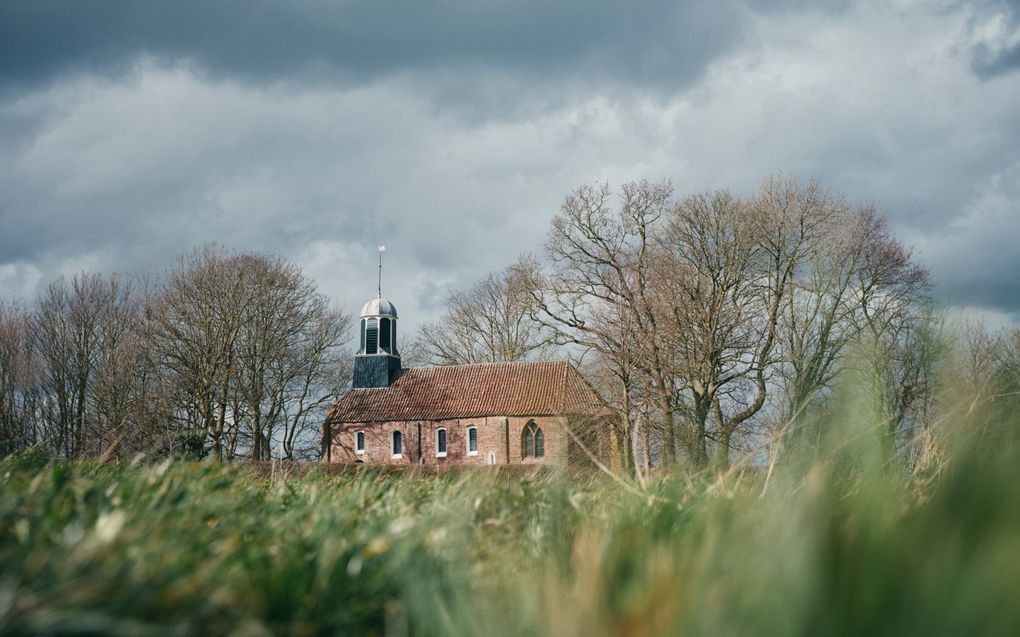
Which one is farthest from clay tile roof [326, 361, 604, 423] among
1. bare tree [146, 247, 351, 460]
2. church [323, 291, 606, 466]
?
bare tree [146, 247, 351, 460]

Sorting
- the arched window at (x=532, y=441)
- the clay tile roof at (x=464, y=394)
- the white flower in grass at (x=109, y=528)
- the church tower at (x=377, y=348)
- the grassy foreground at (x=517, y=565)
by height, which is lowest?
the grassy foreground at (x=517, y=565)

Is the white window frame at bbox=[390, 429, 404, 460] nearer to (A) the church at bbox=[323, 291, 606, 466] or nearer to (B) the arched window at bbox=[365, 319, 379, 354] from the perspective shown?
(A) the church at bbox=[323, 291, 606, 466]

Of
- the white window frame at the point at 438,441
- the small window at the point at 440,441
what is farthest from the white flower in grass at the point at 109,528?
the small window at the point at 440,441

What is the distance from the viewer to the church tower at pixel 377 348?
171 feet

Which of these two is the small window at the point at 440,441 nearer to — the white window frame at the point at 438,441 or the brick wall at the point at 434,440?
the white window frame at the point at 438,441

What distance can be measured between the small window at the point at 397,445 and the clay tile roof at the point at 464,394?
1.36 m

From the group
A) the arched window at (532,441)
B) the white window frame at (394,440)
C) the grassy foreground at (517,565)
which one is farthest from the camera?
the white window frame at (394,440)

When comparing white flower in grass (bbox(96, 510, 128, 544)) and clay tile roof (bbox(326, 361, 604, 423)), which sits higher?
clay tile roof (bbox(326, 361, 604, 423))

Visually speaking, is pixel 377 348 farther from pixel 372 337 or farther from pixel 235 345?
pixel 235 345

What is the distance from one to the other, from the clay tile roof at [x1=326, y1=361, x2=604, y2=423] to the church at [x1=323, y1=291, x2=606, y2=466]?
5 centimetres

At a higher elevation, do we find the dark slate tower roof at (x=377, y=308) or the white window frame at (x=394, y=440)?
the dark slate tower roof at (x=377, y=308)

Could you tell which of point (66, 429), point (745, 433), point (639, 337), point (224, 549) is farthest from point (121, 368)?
point (224, 549)

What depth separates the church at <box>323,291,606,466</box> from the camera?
48.0 m

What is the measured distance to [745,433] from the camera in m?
7.88
